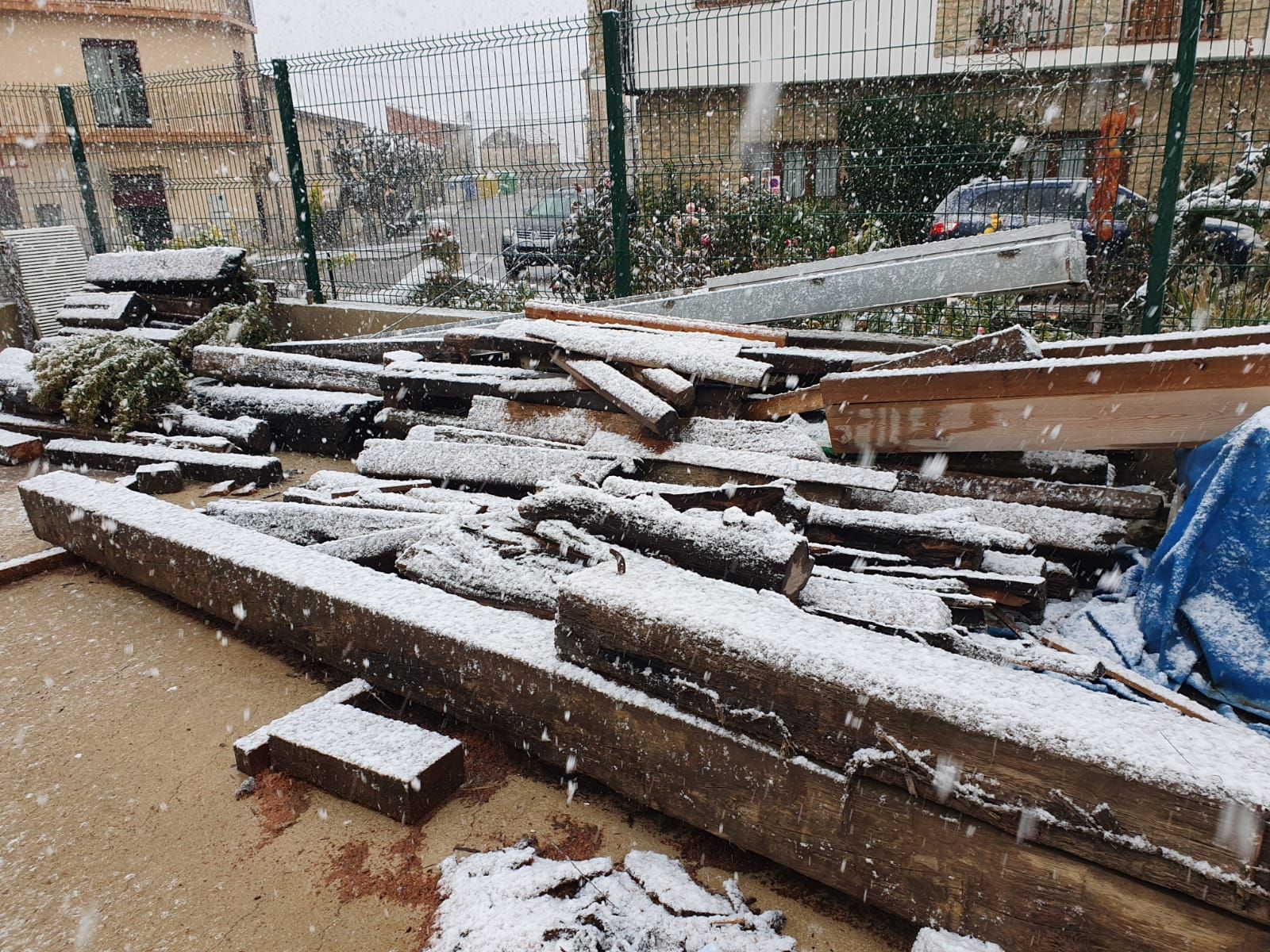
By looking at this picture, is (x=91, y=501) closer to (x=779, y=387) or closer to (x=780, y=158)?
(x=779, y=387)

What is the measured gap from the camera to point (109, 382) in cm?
613

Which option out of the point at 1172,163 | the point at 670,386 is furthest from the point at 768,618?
the point at 1172,163

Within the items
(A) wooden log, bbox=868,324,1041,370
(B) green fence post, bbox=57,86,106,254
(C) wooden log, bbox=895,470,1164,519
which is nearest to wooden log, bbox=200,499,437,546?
(C) wooden log, bbox=895,470,1164,519

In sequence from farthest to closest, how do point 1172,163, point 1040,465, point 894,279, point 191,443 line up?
point 191,443 < point 894,279 < point 1172,163 < point 1040,465

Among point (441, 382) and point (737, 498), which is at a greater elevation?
point (441, 382)

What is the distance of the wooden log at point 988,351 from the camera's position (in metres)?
3.69

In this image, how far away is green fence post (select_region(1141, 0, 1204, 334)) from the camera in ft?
15.2

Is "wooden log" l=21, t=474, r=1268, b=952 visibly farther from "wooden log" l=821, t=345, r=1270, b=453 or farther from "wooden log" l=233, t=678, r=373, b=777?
"wooden log" l=821, t=345, r=1270, b=453

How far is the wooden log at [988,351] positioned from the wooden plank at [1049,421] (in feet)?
0.90

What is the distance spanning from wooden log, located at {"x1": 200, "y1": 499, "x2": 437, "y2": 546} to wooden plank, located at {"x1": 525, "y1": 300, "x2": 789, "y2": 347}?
2.18 meters

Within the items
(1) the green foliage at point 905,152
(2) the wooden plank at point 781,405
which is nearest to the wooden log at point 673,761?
(2) the wooden plank at point 781,405

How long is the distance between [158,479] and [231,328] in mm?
2996

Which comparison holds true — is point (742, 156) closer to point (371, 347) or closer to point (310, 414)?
point (371, 347)

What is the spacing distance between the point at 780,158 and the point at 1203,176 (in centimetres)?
327
